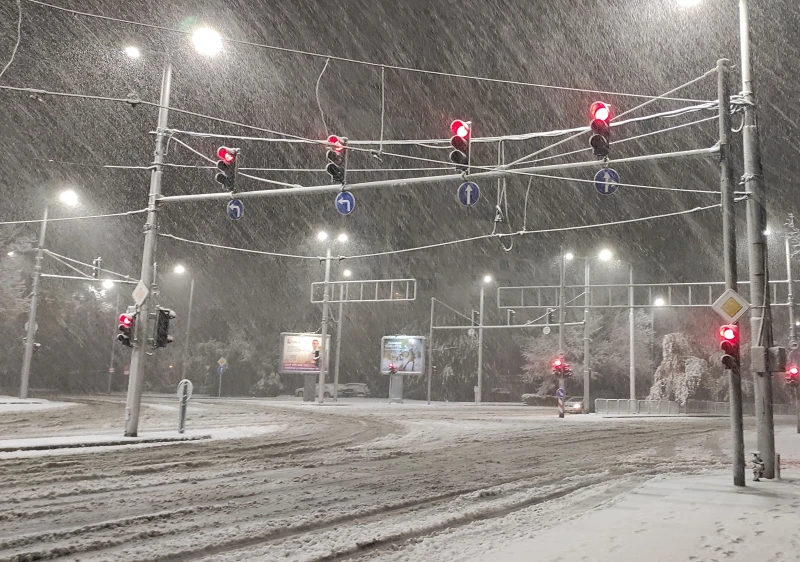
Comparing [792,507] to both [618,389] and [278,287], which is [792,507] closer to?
[618,389]

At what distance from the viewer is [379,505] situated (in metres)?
8.60

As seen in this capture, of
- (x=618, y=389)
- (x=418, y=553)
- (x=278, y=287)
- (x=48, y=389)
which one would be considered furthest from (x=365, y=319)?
(x=418, y=553)

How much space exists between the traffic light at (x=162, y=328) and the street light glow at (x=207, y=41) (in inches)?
260

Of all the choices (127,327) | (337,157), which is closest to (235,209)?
(127,327)

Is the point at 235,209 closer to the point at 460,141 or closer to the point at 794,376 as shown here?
the point at 460,141

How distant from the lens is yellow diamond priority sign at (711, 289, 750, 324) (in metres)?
10.8

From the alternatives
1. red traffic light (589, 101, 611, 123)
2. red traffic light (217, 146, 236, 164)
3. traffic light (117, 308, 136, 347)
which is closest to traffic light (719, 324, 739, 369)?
red traffic light (589, 101, 611, 123)

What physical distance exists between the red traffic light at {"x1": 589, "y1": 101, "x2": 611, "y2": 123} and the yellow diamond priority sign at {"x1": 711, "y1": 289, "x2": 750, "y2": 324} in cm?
353

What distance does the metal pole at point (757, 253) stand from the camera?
1170 centimetres

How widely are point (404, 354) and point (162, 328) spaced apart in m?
32.5

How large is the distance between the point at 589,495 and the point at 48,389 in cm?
5888

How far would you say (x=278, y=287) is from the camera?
212 ft

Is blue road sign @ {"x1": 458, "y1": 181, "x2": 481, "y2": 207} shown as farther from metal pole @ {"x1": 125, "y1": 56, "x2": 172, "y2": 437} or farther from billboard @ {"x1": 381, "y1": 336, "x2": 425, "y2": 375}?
billboard @ {"x1": 381, "y1": 336, "x2": 425, "y2": 375}

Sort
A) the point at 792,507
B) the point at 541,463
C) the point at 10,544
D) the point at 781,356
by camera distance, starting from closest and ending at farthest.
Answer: the point at 10,544 < the point at 792,507 < the point at 781,356 < the point at 541,463
